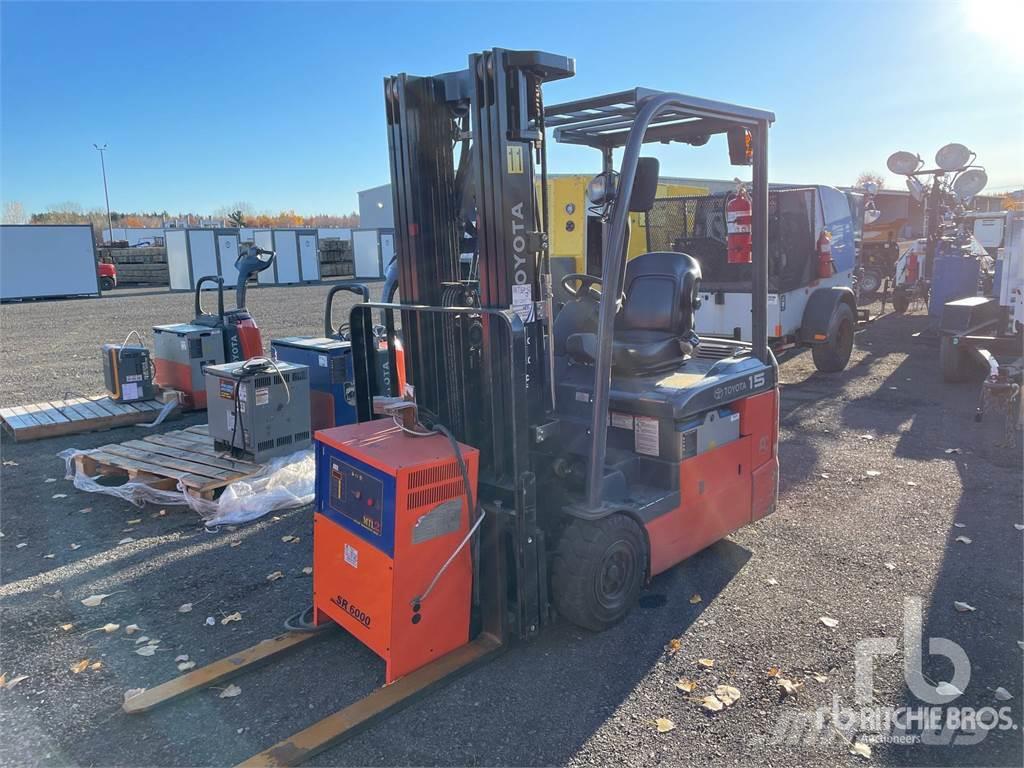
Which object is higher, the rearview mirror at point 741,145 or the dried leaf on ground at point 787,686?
the rearview mirror at point 741,145

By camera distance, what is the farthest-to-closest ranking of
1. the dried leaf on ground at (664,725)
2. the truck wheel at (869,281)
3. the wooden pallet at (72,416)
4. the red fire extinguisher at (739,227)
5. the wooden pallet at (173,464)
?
the truck wheel at (869,281) < the red fire extinguisher at (739,227) < the wooden pallet at (72,416) < the wooden pallet at (173,464) < the dried leaf on ground at (664,725)

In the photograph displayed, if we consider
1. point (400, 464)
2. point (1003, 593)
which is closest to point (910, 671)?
point (1003, 593)

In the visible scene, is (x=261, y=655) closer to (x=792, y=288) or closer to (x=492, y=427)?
(x=492, y=427)

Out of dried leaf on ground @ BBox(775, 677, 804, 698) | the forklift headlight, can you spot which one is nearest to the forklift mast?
the forklift headlight

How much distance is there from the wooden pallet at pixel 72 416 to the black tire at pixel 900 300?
16.3 m

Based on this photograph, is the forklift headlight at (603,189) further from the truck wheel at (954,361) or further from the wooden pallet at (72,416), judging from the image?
the truck wheel at (954,361)

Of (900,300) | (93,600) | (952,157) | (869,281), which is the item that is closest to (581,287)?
(93,600)

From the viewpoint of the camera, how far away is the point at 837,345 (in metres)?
11.2

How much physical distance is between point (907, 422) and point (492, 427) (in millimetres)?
6284

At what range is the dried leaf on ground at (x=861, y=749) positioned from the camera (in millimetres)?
3199

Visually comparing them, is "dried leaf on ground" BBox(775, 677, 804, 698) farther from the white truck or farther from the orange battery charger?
the white truck

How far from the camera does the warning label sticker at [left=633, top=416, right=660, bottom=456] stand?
4.51m

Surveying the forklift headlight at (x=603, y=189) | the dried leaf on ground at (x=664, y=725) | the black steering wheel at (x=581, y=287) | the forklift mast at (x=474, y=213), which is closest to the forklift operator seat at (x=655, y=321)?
the black steering wheel at (x=581, y=287)

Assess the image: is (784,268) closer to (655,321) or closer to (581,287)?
(655,321)
